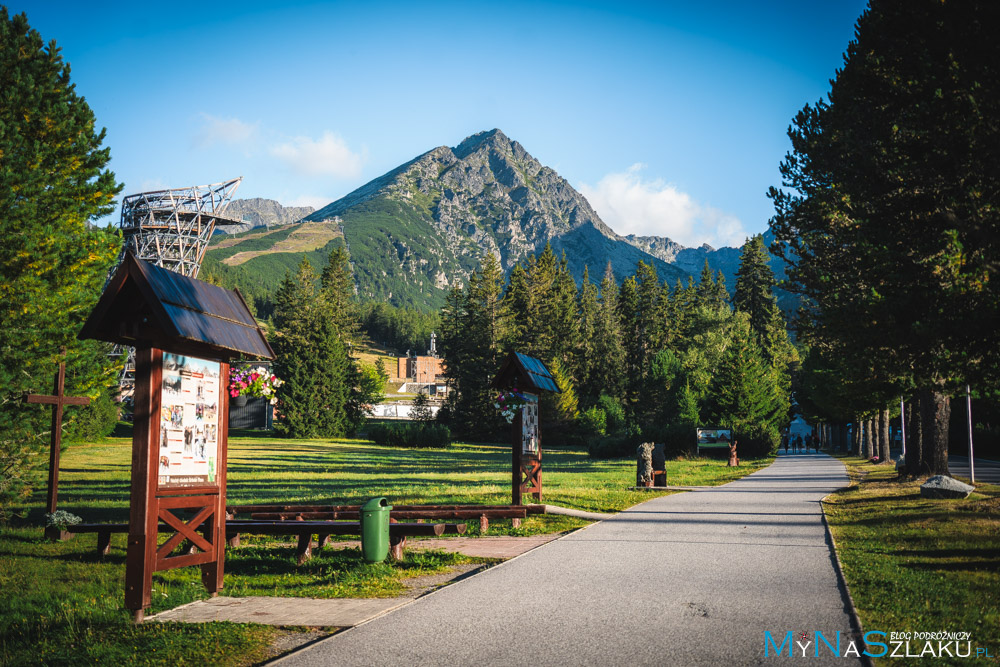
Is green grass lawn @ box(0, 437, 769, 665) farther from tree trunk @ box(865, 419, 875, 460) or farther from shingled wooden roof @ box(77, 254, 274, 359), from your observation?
tree trunk @ box(865, 419, 875, 460)

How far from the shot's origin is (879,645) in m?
6.29

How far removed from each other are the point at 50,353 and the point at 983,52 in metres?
19.6

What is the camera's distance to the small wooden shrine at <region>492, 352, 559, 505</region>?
18.1 metres

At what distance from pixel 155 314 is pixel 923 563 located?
10.5 metres

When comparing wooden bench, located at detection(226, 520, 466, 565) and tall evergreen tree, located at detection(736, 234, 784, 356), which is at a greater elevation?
tall evergreen tree, located at detection(736, 234, 784, 356)

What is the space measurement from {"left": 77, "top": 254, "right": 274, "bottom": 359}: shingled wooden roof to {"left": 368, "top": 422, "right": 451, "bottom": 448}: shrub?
53.2m

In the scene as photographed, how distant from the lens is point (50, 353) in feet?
55.0

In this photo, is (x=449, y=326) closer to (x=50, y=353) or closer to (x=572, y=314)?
(x=572, y=314)

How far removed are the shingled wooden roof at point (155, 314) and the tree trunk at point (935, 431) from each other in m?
20.3

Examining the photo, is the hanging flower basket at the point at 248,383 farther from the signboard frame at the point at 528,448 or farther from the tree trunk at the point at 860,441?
the tree trunk at the point at 860,441

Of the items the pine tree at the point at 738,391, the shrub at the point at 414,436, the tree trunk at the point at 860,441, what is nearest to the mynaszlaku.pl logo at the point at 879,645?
the pine tree at the point at 738,391

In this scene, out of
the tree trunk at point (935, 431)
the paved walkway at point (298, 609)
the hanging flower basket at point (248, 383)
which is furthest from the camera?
the tree trunk at point (935, 431)

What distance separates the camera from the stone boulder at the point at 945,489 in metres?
16.9

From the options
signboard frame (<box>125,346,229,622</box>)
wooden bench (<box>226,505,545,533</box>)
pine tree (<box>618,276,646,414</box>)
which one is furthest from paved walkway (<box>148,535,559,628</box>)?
pine tree (<box>618,276,646,414</box>)
